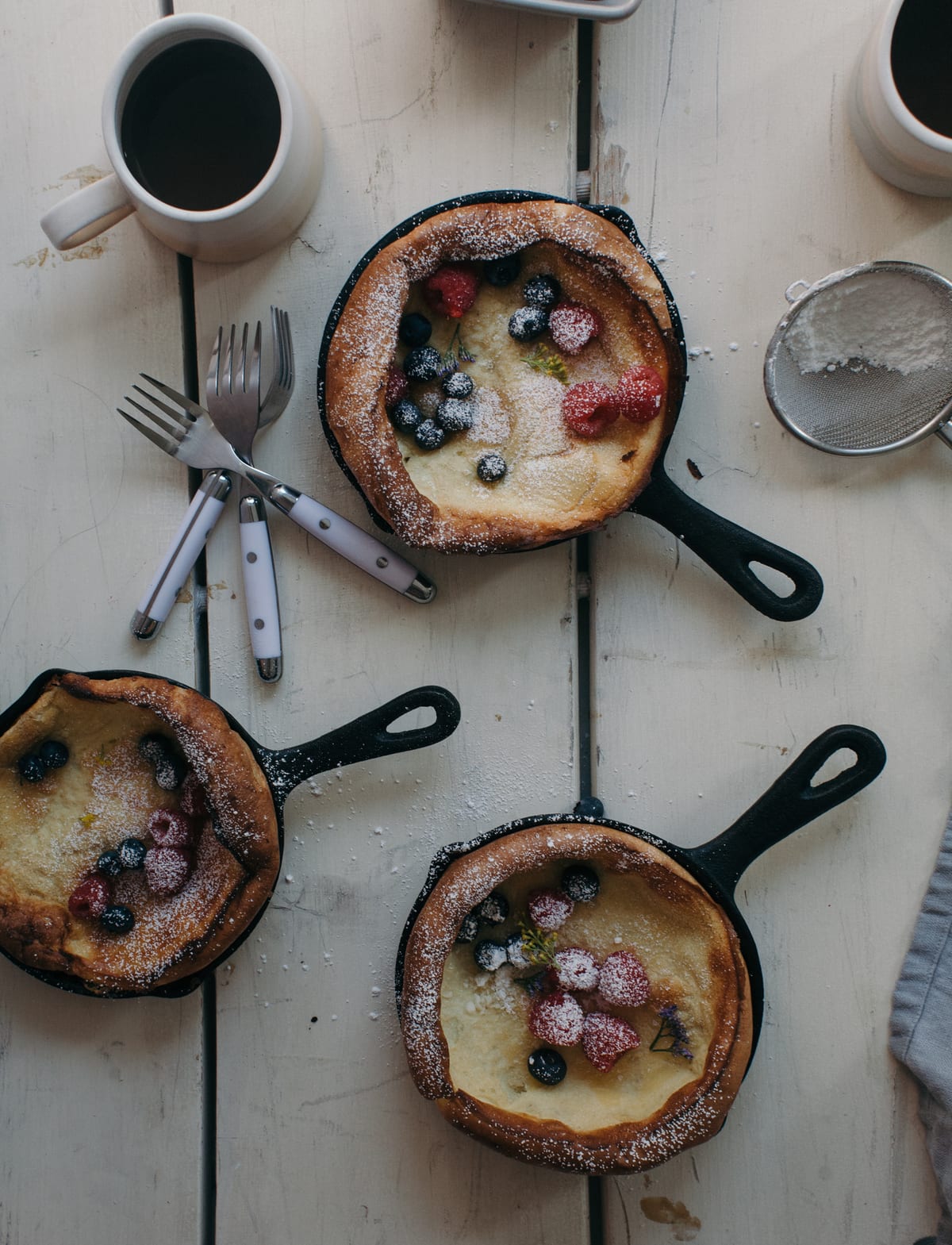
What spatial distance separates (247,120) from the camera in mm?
1168

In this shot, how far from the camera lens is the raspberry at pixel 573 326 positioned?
3.91 ft

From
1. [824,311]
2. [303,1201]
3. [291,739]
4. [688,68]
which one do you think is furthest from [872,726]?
[303,1201]

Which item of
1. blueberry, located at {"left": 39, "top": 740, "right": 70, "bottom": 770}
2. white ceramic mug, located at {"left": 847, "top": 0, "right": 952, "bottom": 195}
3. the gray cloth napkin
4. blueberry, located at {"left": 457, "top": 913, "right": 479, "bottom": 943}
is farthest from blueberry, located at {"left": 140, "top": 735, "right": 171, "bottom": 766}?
white ceramic mug, located at {"left": 847, "top": 0, "right": 952, "bottom": 195}

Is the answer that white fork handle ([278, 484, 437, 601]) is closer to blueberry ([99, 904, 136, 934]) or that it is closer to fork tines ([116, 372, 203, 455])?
fork tines ([116, 372, 203, 455])

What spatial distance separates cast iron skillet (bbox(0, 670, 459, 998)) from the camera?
47.9 inches

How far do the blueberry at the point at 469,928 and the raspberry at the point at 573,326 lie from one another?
29.7 inches

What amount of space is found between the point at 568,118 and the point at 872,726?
94 centimetres

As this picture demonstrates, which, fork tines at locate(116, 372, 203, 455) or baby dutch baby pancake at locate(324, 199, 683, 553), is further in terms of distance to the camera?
fork tines at locate(116, 372, 203, 455)

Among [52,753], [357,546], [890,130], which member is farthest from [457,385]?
[52,753]

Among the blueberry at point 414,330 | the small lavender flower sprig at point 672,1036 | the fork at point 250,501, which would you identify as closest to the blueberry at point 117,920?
the fork at point 250,501

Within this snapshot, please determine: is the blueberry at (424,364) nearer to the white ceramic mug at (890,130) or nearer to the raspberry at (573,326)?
the raspberry at (573,326)

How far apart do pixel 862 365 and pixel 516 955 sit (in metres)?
0.92

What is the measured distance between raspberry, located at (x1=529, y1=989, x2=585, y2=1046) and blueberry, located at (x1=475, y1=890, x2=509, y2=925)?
0.41ft

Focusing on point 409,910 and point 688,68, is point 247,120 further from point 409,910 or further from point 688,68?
point 409,910
